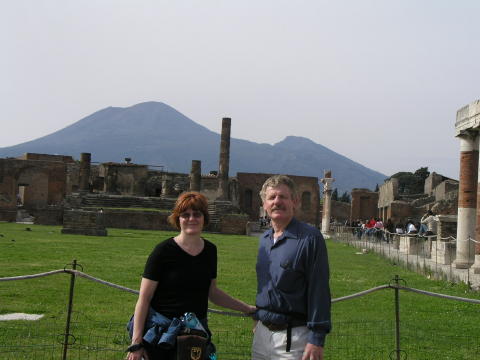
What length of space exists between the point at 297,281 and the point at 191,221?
842 millimetres

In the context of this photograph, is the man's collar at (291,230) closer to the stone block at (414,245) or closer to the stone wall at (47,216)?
the stone block at (414,245)

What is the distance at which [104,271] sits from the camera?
550 inches

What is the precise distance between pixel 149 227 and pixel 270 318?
36.1 m

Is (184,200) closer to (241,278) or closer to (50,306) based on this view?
(50,306)

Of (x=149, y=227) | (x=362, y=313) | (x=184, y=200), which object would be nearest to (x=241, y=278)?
(x=362, y=313)

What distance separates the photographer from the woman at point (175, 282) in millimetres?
4297

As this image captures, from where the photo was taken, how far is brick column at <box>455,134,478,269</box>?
55.9 feet

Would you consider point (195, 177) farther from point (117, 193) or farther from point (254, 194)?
point (254, 194)

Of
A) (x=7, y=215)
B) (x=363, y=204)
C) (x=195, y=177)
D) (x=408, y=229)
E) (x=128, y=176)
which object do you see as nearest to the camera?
(x=408, y=229)

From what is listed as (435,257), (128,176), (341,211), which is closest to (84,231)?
(435,257)

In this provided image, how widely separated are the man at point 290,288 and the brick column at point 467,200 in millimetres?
13545

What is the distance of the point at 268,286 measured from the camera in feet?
14.4

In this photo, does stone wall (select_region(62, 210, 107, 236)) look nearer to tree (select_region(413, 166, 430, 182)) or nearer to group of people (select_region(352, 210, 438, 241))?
group of people (select_region(352, 210, 438, 241))

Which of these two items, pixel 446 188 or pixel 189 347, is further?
pixel 446 188
